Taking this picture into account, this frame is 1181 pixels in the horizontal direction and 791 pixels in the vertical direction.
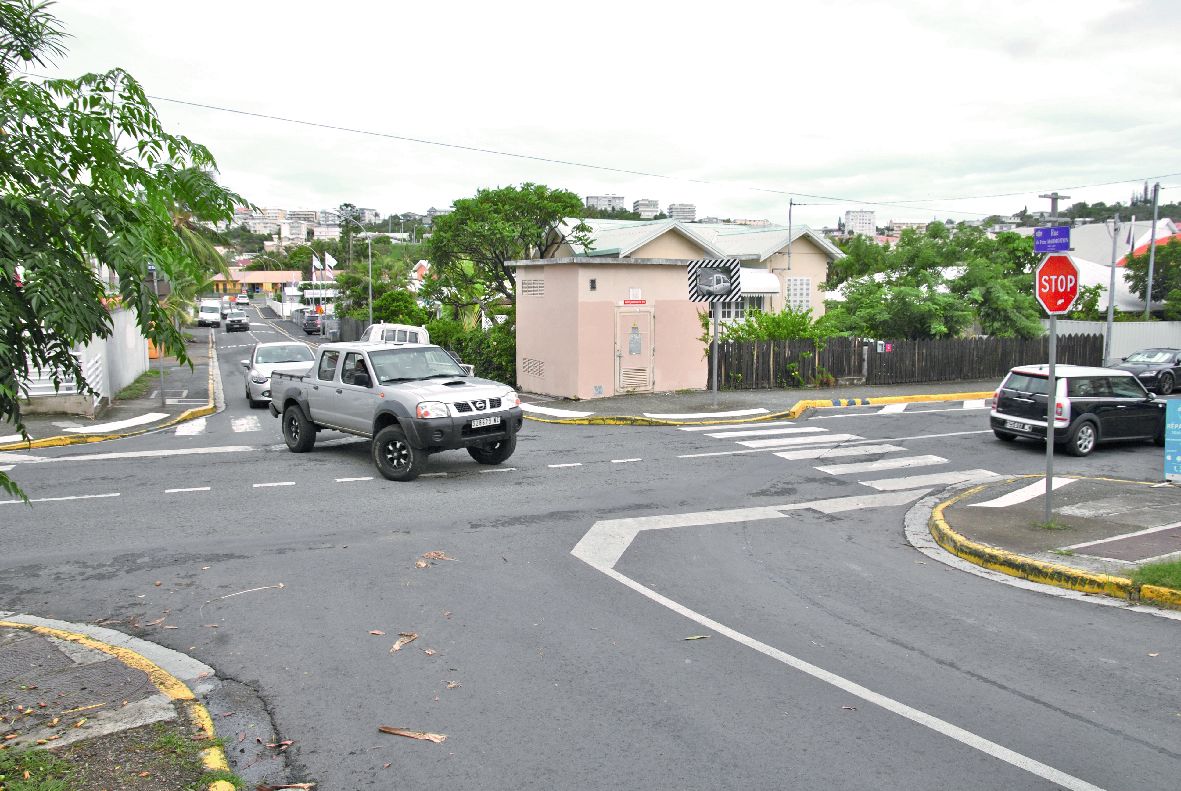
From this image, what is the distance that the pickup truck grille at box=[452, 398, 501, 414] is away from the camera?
1249cm

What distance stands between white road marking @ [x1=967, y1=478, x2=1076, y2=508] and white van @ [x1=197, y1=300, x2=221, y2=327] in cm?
6919

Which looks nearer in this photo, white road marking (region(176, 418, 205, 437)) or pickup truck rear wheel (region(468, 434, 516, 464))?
pickup truck rear wheel (region(468, 434, 516, 464))

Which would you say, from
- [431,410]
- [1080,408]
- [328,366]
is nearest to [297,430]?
[328,366]

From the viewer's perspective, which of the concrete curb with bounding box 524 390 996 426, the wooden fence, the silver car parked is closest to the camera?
the concrete curb with bounding box 524 390 996 426

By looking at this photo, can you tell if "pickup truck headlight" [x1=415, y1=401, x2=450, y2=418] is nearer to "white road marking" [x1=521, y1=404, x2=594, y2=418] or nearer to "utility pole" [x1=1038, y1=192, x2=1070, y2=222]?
"white road marking" [x1=521, y1=404, x2=594, y2=418]

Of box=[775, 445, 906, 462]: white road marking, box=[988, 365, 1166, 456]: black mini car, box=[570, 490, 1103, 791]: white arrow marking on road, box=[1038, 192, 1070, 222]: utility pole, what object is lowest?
box=[570, 490, 1103, 791]: white arrow marking on road

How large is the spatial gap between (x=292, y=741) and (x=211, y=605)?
2.77 m

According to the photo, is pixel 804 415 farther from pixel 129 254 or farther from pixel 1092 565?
pixel 129 254

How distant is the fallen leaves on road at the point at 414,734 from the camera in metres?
5.06

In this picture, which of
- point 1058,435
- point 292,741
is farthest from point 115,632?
point 1058,435

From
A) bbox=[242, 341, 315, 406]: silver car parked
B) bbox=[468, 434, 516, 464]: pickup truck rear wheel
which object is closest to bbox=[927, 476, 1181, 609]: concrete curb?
bbox=[468, 434, 516, 464]: pickup truck rear wheel

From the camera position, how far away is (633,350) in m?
22.7

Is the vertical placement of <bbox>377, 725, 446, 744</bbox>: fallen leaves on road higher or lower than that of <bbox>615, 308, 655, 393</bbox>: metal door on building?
lower

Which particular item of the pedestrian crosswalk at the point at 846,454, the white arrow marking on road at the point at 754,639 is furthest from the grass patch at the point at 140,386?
the white arrow marking on road at the point at 754,639
